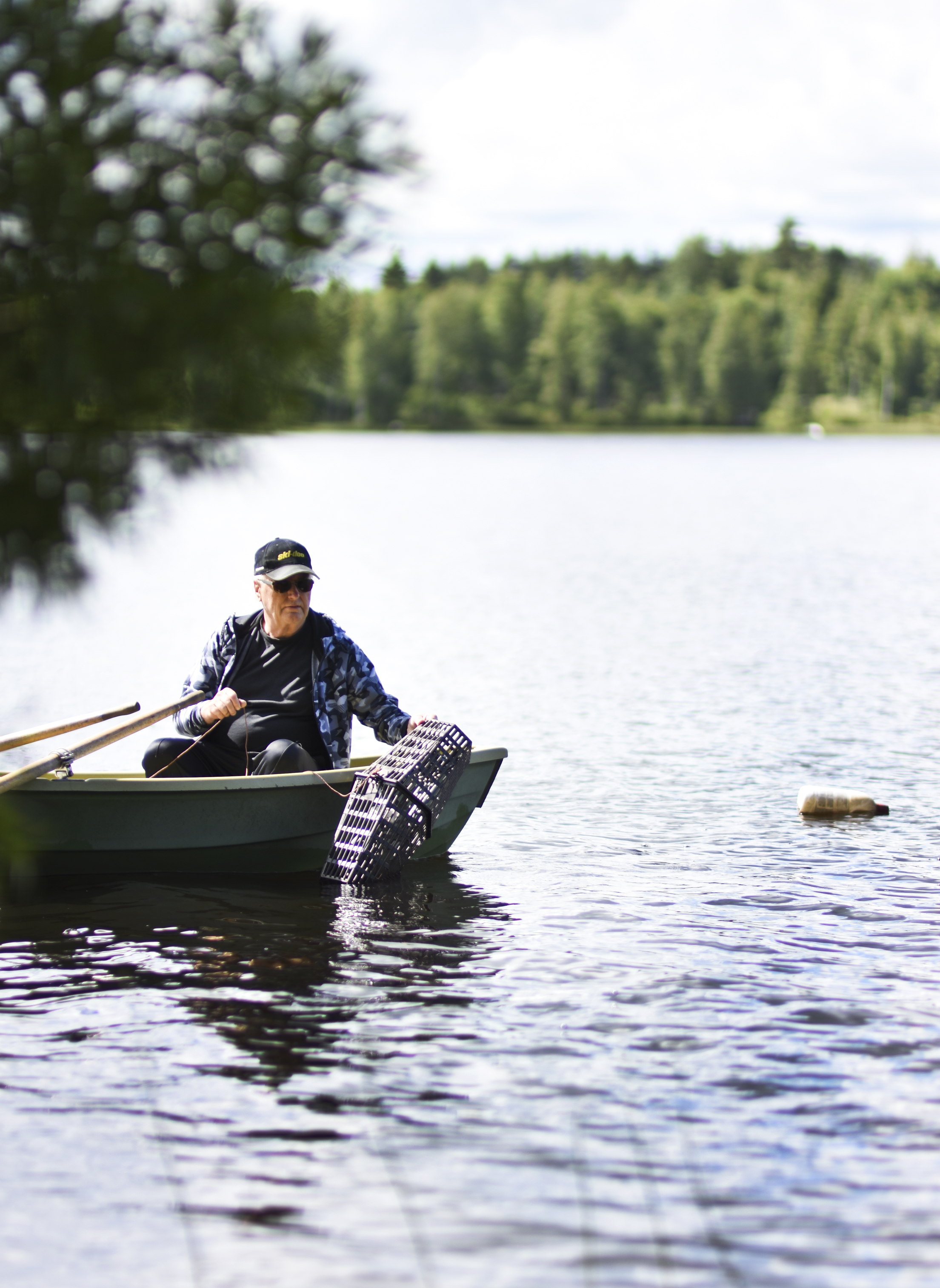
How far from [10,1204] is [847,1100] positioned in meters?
2.71

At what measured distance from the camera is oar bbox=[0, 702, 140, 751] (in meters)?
6.96

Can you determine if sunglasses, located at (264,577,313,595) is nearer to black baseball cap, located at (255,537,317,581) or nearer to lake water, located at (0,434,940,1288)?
black baseball cap, located at (255,537,317,581)

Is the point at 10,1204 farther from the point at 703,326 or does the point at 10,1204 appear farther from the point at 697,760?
the point at 703,326

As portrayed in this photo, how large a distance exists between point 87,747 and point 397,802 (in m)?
1.56

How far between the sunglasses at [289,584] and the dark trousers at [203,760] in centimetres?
81

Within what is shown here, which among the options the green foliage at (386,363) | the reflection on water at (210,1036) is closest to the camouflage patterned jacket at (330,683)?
the reflection on water at (210,1036)

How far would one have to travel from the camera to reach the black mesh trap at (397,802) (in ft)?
25.8

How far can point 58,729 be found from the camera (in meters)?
7.98

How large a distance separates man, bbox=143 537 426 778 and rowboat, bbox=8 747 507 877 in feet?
0.70

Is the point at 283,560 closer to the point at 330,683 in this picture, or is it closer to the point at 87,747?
the point at 330,683

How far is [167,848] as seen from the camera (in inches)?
322

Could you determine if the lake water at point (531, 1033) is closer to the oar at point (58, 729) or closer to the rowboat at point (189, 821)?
the rowboat at point (189, 821)

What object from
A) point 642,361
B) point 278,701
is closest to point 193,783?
point 278,701

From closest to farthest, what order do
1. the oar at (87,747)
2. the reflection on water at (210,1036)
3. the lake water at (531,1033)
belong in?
the lake water at (531,1033) → the reflection on water at (210,1036) → the oar at (87,747)
